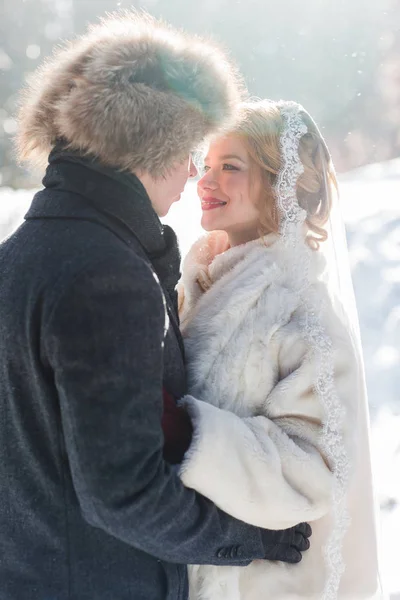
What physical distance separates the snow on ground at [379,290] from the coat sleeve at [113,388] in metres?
1.52

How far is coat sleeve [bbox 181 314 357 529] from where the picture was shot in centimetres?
140

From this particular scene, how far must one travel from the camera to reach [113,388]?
1.13 metres

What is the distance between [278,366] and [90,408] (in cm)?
69

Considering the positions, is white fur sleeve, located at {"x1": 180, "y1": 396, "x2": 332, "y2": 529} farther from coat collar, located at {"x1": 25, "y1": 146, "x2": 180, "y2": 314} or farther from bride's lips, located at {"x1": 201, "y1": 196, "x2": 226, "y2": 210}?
bride's lips, located at {"x1": 201, "y1": 196, "x2": 226, "y2": 210}

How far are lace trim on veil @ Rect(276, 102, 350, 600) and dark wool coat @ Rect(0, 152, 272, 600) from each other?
0.35 meters

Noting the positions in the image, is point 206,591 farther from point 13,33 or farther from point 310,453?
point 13,33

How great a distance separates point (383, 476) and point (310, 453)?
2005 millimetres

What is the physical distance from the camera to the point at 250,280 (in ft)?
5.95

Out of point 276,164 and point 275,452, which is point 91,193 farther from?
point 276,164

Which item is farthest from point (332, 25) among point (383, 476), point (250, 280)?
point (250, 280)

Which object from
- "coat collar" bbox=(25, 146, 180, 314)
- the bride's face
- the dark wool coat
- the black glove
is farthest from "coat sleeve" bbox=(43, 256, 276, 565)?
the bride's face

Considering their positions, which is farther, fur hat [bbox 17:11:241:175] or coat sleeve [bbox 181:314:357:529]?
coat sleeve [bbox 181:314:357:529]

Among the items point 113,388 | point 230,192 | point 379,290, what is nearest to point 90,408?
point 113,388

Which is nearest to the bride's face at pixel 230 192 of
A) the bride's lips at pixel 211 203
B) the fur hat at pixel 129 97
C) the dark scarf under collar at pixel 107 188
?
the bride's lips at pixel 211 203
